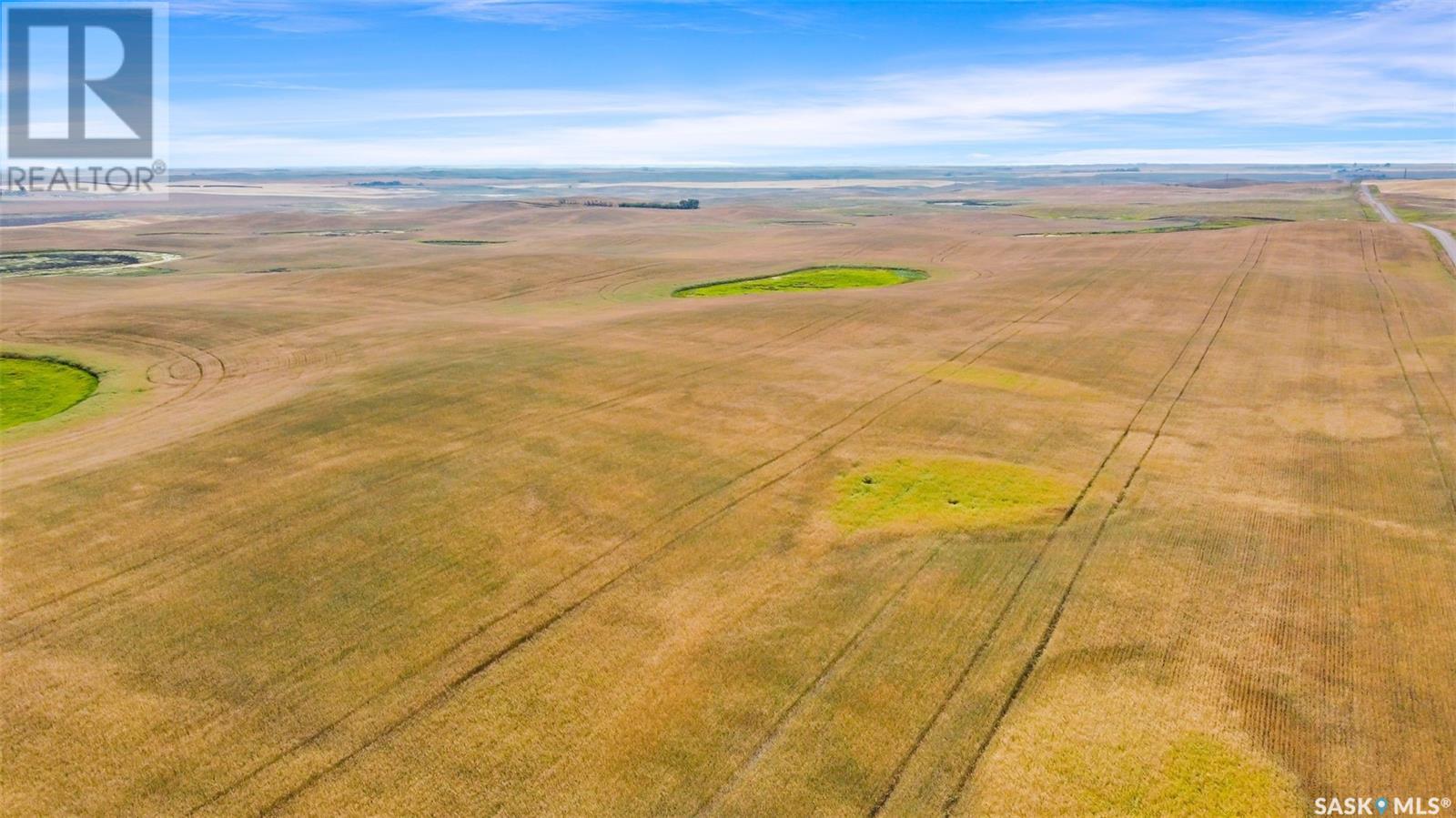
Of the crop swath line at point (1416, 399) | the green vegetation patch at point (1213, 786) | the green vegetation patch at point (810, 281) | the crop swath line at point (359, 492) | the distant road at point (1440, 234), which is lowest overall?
the green vegetation patch at point (1213, 786)

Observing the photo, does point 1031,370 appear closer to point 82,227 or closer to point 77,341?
point 77,341

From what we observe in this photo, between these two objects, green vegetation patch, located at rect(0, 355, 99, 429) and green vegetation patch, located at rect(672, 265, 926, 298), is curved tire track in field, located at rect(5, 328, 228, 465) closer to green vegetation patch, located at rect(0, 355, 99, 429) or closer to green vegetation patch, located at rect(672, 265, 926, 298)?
green vegetation patch, located at rect(0, 355, 99, 429)

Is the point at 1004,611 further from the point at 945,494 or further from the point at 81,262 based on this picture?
the point at 81,262

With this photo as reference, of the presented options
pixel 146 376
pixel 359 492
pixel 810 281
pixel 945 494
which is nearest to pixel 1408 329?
pixel 945 494

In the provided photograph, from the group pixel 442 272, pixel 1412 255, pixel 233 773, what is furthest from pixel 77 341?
pixel 1412 255

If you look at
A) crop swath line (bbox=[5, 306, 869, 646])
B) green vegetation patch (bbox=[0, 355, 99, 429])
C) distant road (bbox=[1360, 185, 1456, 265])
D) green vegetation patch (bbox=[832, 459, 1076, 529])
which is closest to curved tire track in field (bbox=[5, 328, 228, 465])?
green vegetation patch (bbox=[0, 355, 99, 429])

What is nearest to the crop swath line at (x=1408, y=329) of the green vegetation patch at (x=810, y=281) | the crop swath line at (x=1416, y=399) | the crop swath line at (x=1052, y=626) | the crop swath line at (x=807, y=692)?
the crop swath line at (x=1416, y=399)

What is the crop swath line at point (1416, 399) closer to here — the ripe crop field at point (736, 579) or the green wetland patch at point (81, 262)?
the ripe crop field at point (736, 579)
